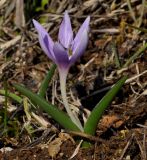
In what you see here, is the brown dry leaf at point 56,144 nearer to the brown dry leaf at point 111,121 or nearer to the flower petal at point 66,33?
the brown dry leaf at point 111,121

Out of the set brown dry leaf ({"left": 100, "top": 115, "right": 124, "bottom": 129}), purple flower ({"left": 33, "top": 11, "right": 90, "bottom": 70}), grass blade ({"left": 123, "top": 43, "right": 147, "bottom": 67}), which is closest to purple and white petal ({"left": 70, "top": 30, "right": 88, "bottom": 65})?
purple flower ({"left": 33, "top": 11, "right": 90, "bottom": 70})

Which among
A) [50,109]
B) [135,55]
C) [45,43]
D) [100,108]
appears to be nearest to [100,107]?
[100,108]

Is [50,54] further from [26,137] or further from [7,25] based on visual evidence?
[7,25]

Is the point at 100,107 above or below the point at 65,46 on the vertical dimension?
below

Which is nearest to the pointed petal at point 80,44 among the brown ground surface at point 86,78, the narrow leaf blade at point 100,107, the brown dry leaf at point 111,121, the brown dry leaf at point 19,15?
the narrow leaf blade at point 100,107

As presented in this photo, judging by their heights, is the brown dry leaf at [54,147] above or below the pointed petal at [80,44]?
below

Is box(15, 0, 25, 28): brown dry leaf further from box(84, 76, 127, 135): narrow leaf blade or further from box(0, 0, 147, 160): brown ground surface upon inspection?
box(84, 76, 127, 135): narrow leaf blade

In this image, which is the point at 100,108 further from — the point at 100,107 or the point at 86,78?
the point at 86,78
